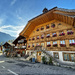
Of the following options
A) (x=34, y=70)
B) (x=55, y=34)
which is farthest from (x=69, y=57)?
(x=34, y=70)

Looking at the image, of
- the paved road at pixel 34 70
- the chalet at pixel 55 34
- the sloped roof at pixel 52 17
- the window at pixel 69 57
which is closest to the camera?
→ the paved road at pixel 34 70

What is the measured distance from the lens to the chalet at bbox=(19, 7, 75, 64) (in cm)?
1200

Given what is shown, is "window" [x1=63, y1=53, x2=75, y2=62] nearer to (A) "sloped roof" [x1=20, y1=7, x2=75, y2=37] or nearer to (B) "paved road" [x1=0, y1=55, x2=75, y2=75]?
(B) "paved road" [x1=0, y1=55, x2=75, y2=75]

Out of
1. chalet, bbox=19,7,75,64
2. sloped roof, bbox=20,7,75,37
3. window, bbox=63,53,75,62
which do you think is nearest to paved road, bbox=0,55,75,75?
window, bbox=63,53,75,62

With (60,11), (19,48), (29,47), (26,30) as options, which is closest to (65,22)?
(60,11)

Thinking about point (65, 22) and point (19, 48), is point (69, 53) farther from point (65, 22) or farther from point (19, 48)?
point (19, 48)

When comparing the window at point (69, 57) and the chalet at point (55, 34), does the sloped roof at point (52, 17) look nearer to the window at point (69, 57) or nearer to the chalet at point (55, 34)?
the chalet at point (55, 34)

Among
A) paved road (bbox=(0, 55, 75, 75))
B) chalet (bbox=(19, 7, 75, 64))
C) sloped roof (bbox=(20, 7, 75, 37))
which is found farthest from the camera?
chalet (bbox=(19, 7, 75, 64))

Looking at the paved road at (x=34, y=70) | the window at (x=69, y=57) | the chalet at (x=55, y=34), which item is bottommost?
the paved road at (x=34, y=70)

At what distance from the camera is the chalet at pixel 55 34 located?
1200 cm

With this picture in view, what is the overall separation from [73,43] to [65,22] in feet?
17.8

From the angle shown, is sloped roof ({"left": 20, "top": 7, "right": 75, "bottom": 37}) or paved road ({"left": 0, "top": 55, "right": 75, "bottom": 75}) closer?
paved road ({"left": 0, "top": 55, "right": 75, "bottom": 75})

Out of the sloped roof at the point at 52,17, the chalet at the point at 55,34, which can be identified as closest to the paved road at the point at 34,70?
the chalet at the point at 55,34

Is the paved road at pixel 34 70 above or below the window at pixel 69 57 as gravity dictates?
below
